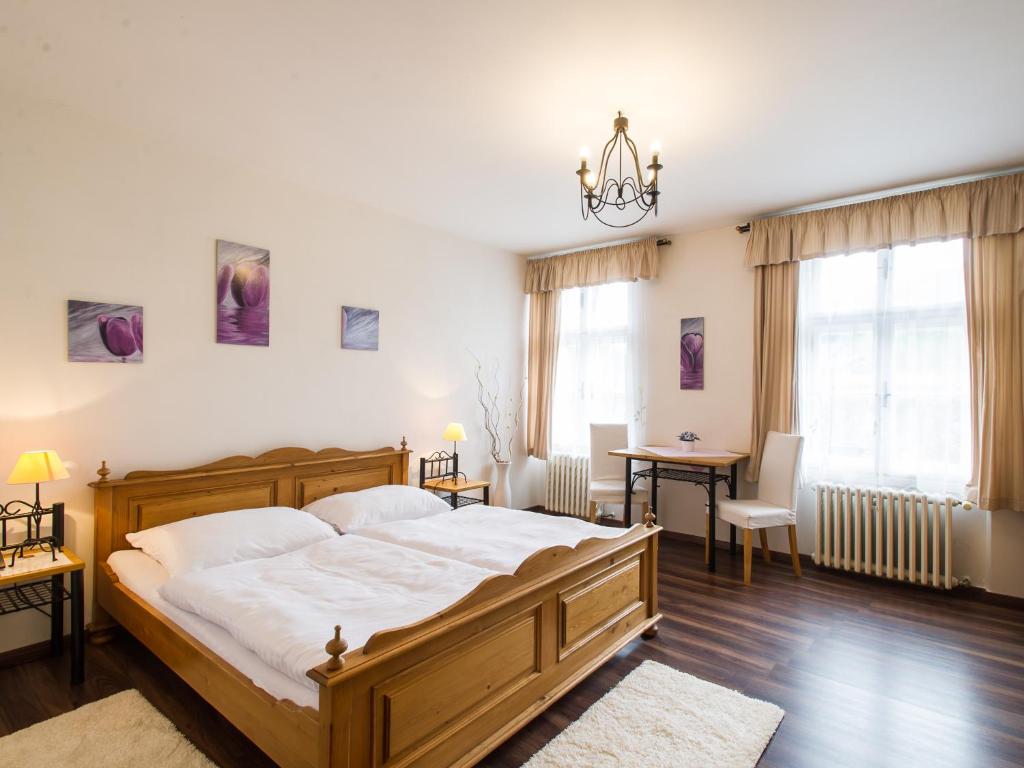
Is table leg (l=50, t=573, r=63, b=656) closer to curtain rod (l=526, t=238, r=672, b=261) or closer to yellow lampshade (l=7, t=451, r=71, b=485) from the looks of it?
yellow lampshade (l=7, t=451, r=71, b=485)

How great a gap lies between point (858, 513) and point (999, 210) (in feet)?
7.03

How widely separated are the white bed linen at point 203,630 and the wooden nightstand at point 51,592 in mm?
203

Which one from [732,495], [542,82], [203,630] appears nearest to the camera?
[203,630]

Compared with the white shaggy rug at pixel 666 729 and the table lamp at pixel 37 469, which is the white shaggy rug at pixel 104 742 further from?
the white shaggy rug at pixel 666 729

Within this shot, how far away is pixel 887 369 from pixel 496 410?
3273mm

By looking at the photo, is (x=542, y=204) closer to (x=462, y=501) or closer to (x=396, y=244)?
(x=396, y=244)

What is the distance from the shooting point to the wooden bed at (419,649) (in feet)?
5.20

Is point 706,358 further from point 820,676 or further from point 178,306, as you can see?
point 178,306

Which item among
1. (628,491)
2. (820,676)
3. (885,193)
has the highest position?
(885,193)

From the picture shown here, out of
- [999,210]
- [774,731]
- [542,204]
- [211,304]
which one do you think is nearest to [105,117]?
[211,304]

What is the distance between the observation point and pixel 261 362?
11.9ft

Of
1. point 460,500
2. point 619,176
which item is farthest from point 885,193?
point 460,500

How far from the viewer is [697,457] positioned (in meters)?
4.20

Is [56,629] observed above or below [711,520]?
below
